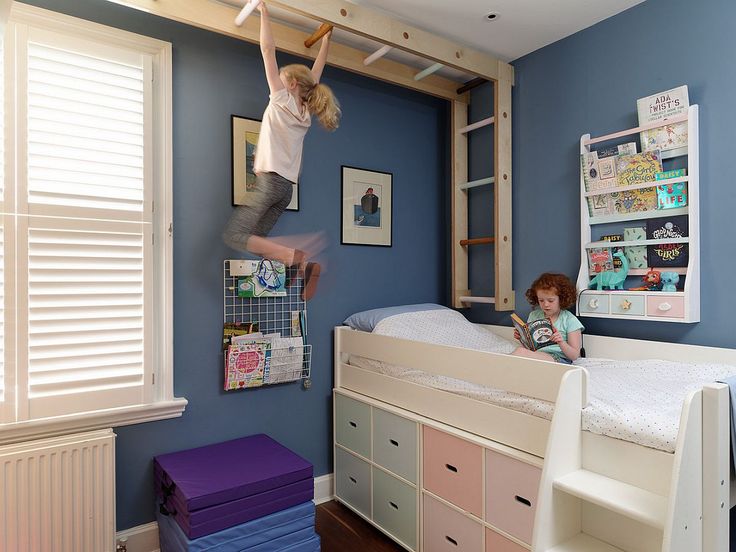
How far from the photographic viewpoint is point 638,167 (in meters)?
2.38

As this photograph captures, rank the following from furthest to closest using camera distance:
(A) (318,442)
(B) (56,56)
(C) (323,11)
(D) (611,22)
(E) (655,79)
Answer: (A) (318,442) → (D) (611,22) → (E) (655,79) → (C) (323,11) → (B) (56,56)

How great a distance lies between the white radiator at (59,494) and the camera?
189 centimetres

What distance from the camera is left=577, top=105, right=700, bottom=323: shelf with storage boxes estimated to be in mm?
2205

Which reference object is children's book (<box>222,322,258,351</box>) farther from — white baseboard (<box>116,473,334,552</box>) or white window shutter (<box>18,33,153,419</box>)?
white baseboard (<box>116,473,334,552</box>)

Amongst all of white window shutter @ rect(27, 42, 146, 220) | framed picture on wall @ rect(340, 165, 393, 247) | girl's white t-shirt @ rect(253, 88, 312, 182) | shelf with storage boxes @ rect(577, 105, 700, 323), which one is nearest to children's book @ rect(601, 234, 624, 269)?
shelf with storage boxes @ rect(577, 105, 700, 323)

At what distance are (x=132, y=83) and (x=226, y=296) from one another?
1.05 meters

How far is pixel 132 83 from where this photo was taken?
2252 mm

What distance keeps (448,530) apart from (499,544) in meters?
0.28

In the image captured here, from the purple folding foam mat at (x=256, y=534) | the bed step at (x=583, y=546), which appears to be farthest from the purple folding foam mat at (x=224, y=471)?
the bed step at (x=583, y=546)

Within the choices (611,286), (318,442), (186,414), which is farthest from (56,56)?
(611,286)

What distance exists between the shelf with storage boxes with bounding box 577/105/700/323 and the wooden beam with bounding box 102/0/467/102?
1.03 metres

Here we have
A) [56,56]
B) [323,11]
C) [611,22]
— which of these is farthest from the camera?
[611,22]

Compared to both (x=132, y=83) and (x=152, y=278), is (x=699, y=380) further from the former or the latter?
(x=132, y=83)

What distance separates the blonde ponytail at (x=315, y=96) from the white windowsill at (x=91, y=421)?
1444mm
